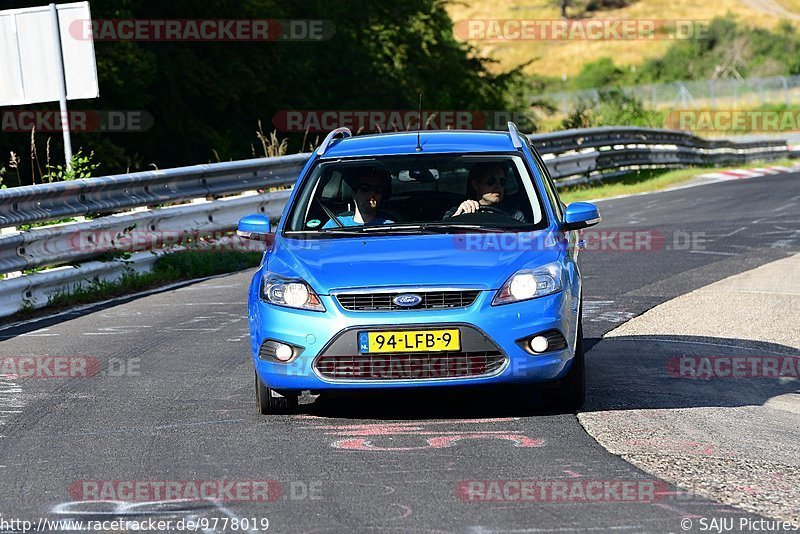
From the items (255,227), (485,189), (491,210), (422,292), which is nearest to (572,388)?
(422,292)

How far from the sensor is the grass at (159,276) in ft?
42.2

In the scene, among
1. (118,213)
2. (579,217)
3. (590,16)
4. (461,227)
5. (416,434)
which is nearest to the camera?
(416,434)

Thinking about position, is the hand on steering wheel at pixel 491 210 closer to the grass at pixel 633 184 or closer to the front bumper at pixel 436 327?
the front bumper at pixel 436 327

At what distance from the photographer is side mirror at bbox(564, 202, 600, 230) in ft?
26.3

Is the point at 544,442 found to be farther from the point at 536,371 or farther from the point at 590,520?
the point at 590,520

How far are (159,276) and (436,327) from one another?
818 centimetres

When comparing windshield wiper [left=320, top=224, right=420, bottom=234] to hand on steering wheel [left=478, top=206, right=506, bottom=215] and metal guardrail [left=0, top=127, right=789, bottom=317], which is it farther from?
metal guardrail [left=0, top=127, right=789, bottom=317]

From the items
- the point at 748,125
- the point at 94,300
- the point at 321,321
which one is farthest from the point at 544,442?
the point at 748,125

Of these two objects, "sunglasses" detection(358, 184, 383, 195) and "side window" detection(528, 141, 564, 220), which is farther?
"side window" detection(528, 141, 564, 220)

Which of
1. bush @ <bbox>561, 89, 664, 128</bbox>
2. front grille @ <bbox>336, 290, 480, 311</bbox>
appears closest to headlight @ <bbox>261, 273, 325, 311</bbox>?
front grille @ <bbox>336, 290, 480, 311</bbox>

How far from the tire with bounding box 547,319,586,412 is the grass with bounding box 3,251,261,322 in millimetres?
6264

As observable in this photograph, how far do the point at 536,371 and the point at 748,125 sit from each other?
58745mm

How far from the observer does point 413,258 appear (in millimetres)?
7363

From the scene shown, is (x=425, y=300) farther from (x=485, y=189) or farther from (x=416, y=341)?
(x=485, y=189)
